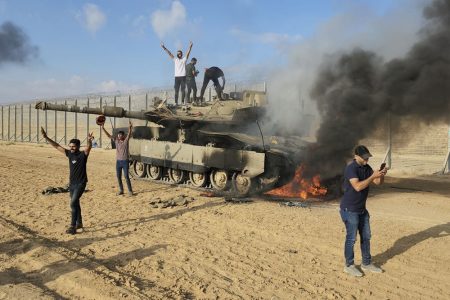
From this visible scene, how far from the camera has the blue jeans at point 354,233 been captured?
593 cm

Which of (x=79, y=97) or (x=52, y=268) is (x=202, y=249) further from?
(x=79, y=97)

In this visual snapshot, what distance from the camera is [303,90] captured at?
13273 mm

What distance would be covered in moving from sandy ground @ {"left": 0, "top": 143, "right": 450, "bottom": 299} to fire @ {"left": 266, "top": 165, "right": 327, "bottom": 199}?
0.72 metres

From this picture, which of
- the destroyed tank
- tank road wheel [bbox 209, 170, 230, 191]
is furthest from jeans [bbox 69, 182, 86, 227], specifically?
tank road wheel [bbox 209, 170, 230, 191]

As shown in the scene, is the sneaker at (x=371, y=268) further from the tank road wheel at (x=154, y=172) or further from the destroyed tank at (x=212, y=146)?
the tank road wheel at (x=154, y=172)

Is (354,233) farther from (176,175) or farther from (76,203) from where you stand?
(176,175)

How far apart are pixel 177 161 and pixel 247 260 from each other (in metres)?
7.66

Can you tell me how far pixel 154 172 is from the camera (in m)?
15.2

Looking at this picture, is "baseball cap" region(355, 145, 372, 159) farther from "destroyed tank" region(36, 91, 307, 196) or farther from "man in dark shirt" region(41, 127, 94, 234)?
"destroyed tank" region(36, 91, 307, 196)

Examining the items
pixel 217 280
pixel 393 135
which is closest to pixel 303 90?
pixel 393 135

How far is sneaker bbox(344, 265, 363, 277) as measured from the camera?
580cm

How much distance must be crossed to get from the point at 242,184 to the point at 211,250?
5283mm

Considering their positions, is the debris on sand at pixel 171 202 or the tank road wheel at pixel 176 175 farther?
the tank road wheel at pixel 176 175

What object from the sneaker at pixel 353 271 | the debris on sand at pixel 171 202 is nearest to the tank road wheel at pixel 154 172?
the debris on sand at pixel 171 202
